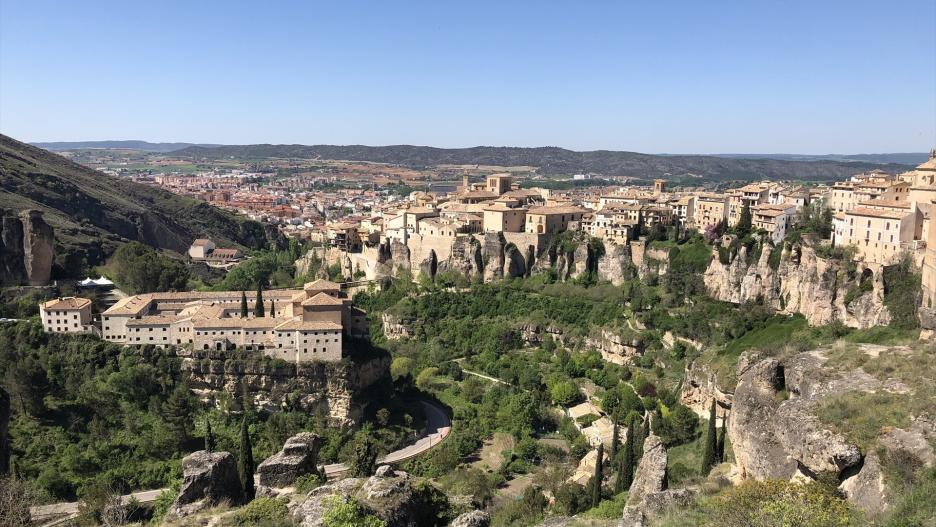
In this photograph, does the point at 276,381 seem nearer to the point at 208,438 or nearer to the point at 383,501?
the point at 208,438

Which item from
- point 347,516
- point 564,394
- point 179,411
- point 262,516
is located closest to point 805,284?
point 564,394

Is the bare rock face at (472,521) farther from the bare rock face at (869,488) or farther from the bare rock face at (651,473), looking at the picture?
the bare rock face at (869,488)

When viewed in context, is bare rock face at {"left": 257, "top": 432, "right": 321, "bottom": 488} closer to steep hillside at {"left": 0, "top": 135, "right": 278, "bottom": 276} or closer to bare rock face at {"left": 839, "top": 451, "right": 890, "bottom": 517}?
bare rock face at {"left": 839, "top": 451, "right": 890, "bottom": 517}

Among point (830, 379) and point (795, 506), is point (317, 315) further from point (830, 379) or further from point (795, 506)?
point (795, 506)

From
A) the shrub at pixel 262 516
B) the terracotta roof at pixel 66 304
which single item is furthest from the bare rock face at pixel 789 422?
the terracotta roof at pixel 66 304

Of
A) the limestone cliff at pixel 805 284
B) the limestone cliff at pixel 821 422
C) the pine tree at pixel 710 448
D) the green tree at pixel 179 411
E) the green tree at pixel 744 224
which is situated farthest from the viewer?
the green tree at pixel 744 224

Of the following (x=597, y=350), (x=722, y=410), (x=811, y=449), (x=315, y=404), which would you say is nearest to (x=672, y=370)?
(x=597, y=350)

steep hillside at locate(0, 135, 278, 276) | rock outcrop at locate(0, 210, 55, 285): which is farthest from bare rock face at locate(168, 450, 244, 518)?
steep hillside at locate(0, 135, 278, 276)

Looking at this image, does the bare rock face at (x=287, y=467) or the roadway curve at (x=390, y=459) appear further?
the roadway curve at (x=390, y=459)
